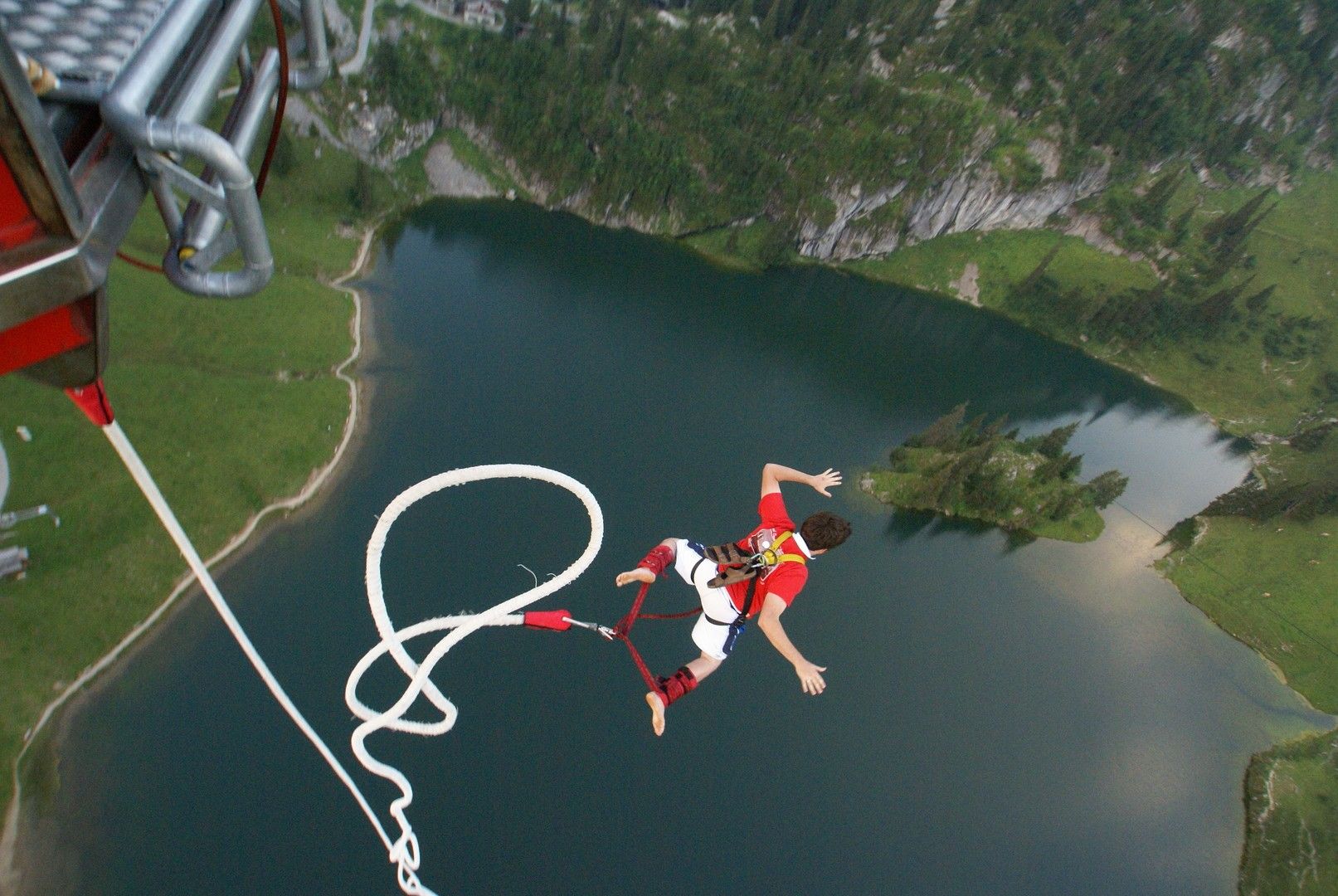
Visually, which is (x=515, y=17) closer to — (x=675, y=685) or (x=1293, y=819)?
(x=675, y=685)

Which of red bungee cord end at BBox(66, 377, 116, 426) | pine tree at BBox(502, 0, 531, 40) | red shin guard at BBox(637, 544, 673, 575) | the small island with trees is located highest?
red bungee cord end at BBox(66, 377, 116, 426)

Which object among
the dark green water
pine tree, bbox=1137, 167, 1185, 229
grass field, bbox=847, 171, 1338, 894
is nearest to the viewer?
the dark green water

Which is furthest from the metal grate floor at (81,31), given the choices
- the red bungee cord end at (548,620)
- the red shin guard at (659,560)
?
the red shin guard at (659,560)

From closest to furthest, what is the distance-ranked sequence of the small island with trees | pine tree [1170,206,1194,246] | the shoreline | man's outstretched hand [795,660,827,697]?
man's outstretched hand [795,660,827,697] < the shoreline < the small island with trees < pine tree [1170,206,1194,246]

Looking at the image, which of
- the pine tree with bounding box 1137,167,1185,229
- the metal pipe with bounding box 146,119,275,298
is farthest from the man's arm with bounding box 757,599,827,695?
the pine tree with bounding box 1137,167,1185,229

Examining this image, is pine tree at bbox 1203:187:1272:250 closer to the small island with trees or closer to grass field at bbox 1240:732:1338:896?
the small island with trees

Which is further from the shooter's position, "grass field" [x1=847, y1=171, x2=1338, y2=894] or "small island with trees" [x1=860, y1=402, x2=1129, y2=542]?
"small island with trees" [x1=860, y1=402, x2=1129, y2=542]

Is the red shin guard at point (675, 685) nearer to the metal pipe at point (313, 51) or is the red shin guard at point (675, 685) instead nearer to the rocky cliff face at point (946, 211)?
the metal pipe at point (313, 51)
